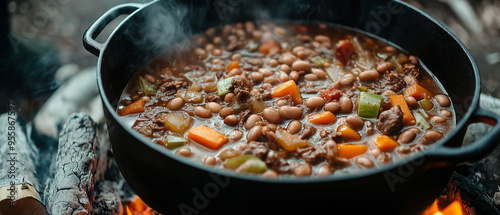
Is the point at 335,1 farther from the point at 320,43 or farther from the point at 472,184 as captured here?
the point at 472,184

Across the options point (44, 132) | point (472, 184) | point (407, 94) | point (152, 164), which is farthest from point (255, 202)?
point (44, 132)

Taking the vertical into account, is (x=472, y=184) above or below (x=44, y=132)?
above

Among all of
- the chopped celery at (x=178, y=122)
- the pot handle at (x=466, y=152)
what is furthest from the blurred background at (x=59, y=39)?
the pot handle at (x=466, y=152)

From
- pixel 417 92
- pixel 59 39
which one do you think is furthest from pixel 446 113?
pixel 59 39

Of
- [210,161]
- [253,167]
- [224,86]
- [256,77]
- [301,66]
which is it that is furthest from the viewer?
[301,66]

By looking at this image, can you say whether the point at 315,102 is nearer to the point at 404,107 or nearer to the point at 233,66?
the point at 404,107

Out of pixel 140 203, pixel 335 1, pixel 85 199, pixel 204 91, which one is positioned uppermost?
pixel 335 1
